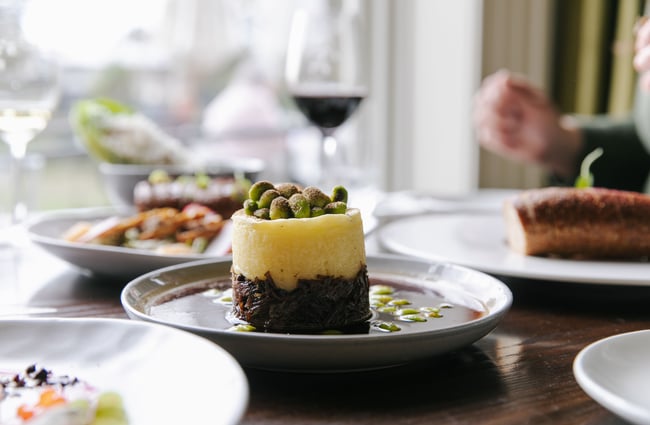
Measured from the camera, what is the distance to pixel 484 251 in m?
1.14

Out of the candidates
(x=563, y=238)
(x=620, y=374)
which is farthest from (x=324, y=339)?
(x=563, y=238)

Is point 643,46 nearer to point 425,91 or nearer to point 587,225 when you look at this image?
point 587,225

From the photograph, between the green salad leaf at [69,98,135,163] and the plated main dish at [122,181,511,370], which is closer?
the plated main dish at [122,181,511,370]

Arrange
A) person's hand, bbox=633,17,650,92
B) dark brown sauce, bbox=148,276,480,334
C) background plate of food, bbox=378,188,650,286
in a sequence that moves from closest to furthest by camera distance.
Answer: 1. dark brown sauce, bbox=148,276,480,334
2. background plate of food, bbox=378,188,650,286
3. person's hand, bbox=633,17,650,92

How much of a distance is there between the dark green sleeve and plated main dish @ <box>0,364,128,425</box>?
1987 mm

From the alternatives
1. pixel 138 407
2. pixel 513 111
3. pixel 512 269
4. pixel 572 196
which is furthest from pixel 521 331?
pixel 513 111

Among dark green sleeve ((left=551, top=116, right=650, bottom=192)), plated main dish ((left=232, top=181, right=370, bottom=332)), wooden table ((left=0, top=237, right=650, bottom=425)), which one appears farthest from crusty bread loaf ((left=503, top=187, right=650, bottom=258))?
dark green sleeve ((left=551, top=116, right=650, bottom=192))

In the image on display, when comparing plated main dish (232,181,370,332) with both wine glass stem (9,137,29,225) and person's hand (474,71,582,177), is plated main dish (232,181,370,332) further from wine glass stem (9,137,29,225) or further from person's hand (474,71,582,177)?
person's hand (474,71,582,177)

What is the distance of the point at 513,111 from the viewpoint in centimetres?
226

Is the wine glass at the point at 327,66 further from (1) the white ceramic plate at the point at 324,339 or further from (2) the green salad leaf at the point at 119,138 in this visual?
(1) the white ceramic plate at the point at 324,339

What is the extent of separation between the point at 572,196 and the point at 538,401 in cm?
58

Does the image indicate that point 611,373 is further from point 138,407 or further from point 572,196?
point 572,196

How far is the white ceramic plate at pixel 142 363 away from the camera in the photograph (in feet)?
1.65

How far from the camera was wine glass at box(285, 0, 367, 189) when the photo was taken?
168 centimetres
